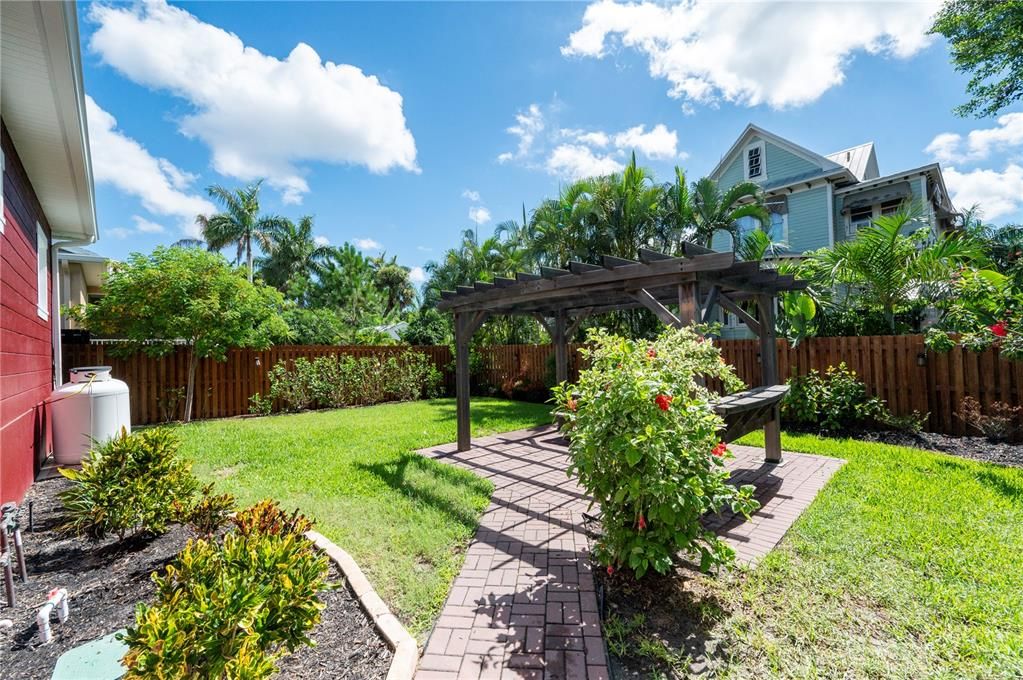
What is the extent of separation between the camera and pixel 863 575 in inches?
105

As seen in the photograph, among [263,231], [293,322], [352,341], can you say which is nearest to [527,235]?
[352,341]

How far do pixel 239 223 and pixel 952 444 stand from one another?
3208cm

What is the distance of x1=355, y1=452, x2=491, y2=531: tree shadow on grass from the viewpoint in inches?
156

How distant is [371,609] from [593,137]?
37.0 feet

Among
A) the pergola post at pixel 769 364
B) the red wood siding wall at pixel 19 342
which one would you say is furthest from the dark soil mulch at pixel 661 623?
the red wood siding wall at pixel 19 342

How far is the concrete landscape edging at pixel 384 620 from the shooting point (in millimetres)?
1937

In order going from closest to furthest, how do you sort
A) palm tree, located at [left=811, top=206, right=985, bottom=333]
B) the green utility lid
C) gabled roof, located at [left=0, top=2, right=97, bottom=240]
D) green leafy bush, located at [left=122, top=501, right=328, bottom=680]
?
green leafy bush, located at [left=122, top=501, right=328, bottom=680] → the green utility lid → gabled roof, located at [left=0, top=2, right=97, bottom=240] → palm tree, located at [left=811, top=206, right=985, bottom=333]

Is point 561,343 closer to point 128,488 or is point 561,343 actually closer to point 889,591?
point 889,591

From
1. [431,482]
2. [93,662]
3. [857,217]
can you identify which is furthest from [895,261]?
[93,662]

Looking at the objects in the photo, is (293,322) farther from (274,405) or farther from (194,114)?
(194,114)

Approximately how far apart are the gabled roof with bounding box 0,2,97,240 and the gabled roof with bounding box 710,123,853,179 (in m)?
17.1

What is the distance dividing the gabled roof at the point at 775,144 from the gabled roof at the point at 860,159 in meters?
1.58

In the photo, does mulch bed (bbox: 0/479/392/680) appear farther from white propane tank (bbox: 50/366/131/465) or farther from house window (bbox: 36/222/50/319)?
house window (bbox: 36/222/50/319)

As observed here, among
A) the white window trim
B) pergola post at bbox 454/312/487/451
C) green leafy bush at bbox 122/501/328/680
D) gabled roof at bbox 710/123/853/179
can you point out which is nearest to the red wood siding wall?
green leafy bush at bbox 122/501/328/680
